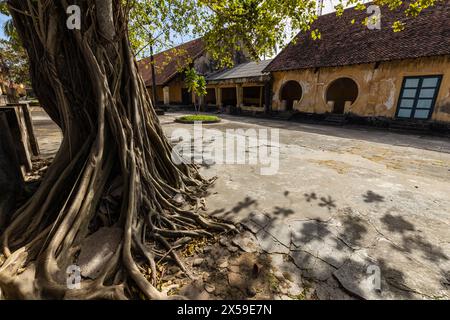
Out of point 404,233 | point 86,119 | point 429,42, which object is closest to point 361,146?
point 404,233

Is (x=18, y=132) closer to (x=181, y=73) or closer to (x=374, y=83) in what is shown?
(x=374, y=83)

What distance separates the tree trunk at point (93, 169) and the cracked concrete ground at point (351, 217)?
0.72 m

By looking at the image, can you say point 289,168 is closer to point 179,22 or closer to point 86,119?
point 86,119

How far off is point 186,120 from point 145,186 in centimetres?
932

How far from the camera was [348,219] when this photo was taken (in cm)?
303

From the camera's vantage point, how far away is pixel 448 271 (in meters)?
2.13

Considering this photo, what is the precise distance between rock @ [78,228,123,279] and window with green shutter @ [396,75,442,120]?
1354 centimetres

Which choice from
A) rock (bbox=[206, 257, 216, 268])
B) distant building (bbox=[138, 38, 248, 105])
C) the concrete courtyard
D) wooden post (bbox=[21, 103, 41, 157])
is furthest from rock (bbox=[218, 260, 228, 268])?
distant building (bbox=[138, 38, 248, 105])

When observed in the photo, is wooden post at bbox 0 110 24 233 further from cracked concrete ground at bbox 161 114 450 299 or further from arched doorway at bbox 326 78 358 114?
arched doorway at bbox 326 78 358 114

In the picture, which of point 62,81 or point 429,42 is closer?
point 62,81

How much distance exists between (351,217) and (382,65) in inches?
455

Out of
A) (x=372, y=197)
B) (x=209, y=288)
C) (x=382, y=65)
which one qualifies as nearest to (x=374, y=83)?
(x=382, y=65)

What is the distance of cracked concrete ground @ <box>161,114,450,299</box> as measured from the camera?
2064mm

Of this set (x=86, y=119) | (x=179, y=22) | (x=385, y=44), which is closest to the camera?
(x=86, y=119)
